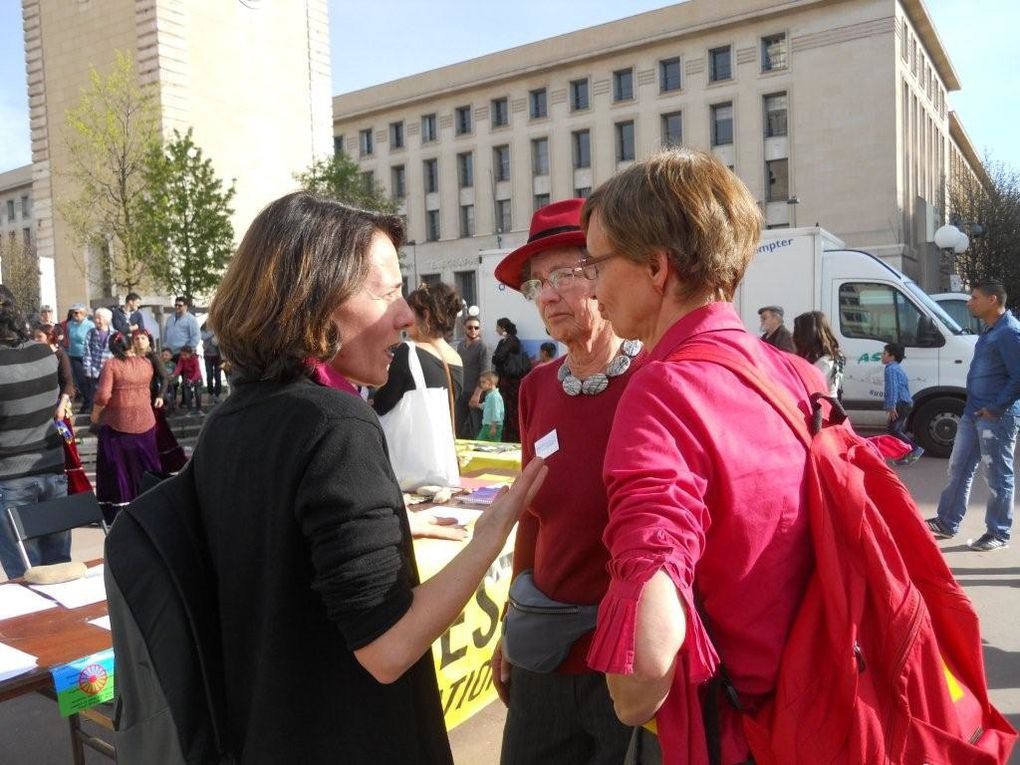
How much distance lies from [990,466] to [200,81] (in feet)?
74.6

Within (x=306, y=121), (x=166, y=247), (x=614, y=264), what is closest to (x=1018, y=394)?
(x=614, y=264)

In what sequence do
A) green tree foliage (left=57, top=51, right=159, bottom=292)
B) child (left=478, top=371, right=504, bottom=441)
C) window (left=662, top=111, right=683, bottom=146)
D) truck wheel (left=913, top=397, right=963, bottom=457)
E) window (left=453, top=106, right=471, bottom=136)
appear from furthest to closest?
window (left=453, top=106, right=471, bottom=136) → window (left=662, top=111, right=683, bottom=146) → green tree foliage (left=57, top=51, right=159, bottom=292) → truck wheel (left=913, top=397, right=963, bottom=457) → child (left=478, top=371, right=504, bottom=441)

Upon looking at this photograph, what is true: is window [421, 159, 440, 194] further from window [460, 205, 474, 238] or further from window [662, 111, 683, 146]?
window [662, 111, 683, 146]

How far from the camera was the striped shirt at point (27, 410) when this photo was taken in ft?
14.8

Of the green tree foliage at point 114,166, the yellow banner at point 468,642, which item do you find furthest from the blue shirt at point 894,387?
the green tree foliage at point 114,166

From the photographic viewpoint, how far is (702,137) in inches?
1444

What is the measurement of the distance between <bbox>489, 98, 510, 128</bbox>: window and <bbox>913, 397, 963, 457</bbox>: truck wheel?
116 ft

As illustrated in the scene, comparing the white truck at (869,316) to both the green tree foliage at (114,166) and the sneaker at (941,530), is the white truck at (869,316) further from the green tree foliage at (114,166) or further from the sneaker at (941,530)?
the green tree foliage at (114,166)

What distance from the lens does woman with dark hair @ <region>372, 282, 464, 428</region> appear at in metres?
3.61

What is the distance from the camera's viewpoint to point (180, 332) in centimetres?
1420

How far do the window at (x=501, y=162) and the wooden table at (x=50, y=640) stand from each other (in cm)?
4202

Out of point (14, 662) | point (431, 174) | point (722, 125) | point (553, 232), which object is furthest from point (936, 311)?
point (431, 174)

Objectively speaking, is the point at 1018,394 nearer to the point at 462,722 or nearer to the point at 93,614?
the point at 462,722

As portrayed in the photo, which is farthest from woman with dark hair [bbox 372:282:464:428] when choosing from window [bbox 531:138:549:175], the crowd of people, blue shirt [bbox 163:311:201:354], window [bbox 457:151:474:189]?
window [bbox 457:151:474:189]
